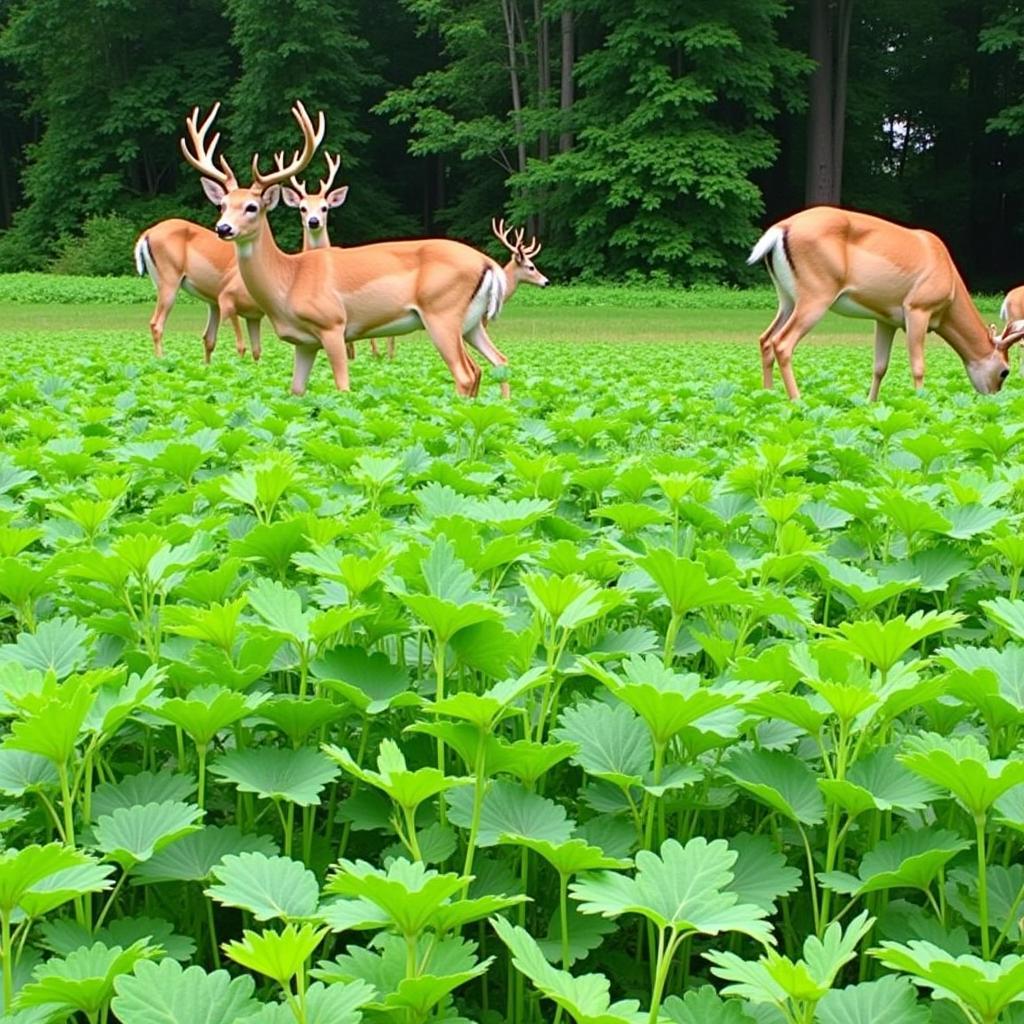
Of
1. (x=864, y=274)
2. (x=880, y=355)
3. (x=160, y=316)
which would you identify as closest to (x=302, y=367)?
(x=880, y=355)

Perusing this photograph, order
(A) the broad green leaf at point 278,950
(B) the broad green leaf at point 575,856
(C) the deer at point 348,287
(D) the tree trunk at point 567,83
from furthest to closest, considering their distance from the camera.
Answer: (D) the tree trunk at point 567,83
(C) the deer at point 348,287
(B) the broad green leaf at point 575,856
(A) the broad green leaf at point 278,950

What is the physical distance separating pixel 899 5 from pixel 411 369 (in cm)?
3089

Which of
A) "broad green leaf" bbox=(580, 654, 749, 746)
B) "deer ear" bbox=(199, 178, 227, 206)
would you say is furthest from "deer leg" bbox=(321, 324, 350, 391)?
"broad green leaf" bbox=(580, 654, 749, 746)

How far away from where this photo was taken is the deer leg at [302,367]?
7.59m

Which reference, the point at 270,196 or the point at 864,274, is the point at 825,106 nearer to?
the point at 864,274

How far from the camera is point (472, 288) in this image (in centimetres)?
883

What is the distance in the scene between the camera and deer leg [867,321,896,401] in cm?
763

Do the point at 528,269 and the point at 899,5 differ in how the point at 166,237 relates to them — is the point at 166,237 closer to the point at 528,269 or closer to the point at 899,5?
the point at 528,269

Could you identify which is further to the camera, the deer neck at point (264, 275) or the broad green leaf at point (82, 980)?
the deer neck at point (264, 275)

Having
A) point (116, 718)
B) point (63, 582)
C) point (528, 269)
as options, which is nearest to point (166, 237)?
point (528, 269)

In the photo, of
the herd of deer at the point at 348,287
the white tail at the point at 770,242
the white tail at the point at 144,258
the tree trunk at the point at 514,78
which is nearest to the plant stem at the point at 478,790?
the herd of deer at the point at 348,287

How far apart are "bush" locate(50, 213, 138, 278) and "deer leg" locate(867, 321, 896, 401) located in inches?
1077

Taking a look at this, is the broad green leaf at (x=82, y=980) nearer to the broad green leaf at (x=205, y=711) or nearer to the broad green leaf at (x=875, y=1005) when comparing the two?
the broad green leaf at (x=205, y=711)

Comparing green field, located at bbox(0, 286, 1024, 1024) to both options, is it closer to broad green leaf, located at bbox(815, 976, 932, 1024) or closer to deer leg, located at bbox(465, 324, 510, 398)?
broad green leaf, located at bbox(815, 976, 932, 1024)
